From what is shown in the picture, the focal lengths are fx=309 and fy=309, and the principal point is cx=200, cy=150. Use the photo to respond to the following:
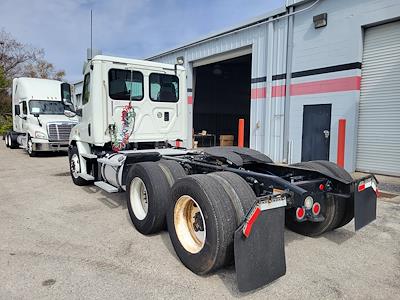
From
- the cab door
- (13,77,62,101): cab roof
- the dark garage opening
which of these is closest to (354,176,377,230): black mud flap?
the cab door

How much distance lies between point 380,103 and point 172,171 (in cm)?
760

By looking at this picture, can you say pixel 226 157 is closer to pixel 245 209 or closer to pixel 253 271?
pixel 245 209

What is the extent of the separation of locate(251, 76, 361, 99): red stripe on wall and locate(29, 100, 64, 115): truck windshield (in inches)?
380

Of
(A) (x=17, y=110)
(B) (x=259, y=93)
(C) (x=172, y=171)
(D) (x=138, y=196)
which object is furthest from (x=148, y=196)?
(A) (x=17, y=110)

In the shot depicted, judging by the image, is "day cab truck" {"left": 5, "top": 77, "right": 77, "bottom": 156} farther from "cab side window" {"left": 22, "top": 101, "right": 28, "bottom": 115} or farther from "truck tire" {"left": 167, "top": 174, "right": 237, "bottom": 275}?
"truck tire" {"left": 167, "top": 174, "right": 237, "bottom": 275}

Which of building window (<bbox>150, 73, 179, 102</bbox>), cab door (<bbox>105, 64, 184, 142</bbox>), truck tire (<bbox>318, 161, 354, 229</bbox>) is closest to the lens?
truck tire (<bbox>318, 161, 354, 229</bbox>)

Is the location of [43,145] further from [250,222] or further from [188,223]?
[250,222]

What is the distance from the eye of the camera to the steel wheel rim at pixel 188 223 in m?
3.36

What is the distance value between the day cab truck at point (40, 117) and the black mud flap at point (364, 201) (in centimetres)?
1236

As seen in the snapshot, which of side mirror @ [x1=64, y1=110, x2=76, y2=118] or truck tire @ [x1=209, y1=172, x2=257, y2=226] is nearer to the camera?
truck tire @ [x1=209, y1=172, x2=257, y2=226]

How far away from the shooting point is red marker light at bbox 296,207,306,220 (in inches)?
127

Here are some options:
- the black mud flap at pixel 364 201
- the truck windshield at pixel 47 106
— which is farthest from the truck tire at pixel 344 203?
the truck windshield at pixel 47 106

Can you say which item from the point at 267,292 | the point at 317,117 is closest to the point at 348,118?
the point at 317,117

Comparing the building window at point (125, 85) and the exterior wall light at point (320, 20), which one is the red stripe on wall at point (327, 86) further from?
the building window at point (125, 85)
